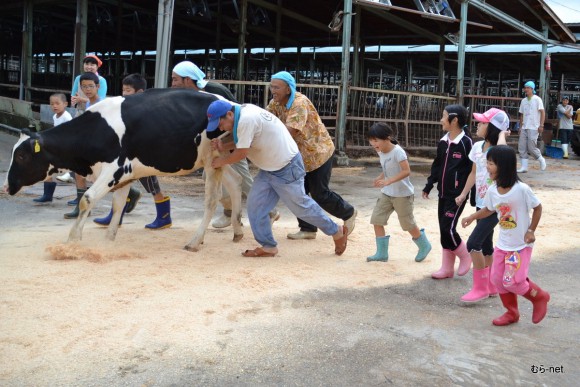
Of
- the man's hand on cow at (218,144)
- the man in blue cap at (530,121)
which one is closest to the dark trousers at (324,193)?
the man's hand on cow at (218,144)

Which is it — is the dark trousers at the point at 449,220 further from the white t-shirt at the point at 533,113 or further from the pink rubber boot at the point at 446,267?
the white t-shirt at the point at 533,113

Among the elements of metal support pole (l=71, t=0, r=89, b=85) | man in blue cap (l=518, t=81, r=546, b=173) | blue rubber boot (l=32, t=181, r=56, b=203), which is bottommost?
blue rubber boot (l=32, t=181, r=56, b=203)

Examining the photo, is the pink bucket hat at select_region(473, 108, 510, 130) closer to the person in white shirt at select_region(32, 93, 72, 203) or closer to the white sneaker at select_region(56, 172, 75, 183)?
the person in white shirt at select_region(32, 93, 72, 203)

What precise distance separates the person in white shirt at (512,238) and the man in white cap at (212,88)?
2960 millimetres

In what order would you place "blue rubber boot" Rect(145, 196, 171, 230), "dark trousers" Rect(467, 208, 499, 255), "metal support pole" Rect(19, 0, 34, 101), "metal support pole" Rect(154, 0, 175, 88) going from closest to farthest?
"dark trousers" Rect(467, 208, 499, 255)
"blue rubber boot" Rect(145, 196, 171, 230)
"metal support pole" Rect(154, 0, 175, 88)
"metal support pole" Rect(19, 0, 34, 101)

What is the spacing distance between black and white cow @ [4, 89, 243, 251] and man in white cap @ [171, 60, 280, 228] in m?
0.41

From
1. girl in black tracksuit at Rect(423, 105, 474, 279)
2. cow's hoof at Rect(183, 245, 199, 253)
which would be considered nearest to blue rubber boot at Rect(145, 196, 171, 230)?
cow's hoof at Rect(183, 245, 199, 253)

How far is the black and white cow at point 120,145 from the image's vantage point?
5.79 meters

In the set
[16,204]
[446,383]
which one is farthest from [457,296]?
[16,204]

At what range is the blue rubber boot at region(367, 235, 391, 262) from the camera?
5832 mm

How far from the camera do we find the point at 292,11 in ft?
59.9

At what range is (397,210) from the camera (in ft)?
18.6

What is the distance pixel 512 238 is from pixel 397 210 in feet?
4.87

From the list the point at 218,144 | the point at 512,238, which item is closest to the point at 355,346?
the point at 512,238
